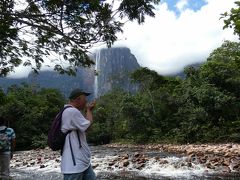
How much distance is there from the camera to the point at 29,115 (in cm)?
3562

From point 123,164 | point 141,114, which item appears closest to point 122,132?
point 141,114

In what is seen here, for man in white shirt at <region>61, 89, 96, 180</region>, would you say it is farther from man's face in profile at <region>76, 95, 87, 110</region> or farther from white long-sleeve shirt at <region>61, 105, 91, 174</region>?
man's face in profile at <region>76, 95, 87, 110</region>

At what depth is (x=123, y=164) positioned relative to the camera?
1250cm

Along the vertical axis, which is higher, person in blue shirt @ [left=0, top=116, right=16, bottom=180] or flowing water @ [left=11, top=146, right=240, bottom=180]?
person in blue shirt @ [left=0, top=116, right=16, bottom=180]

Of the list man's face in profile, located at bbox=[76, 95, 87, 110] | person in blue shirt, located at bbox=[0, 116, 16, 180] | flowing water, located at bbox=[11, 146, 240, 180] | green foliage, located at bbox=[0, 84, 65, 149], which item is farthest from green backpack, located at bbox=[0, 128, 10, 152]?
green foliage, located at bbox=[0, 84, 65, 149]

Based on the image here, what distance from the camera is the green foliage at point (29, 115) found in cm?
Result: 3434

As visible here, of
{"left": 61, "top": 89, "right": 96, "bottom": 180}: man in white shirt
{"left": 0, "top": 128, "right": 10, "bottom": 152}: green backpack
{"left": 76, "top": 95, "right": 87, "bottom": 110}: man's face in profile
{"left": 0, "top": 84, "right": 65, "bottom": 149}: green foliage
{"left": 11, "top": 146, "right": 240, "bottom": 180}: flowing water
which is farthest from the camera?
{"left": 0, "top": 84, "right": 65, "bottom": 149}: green foliage

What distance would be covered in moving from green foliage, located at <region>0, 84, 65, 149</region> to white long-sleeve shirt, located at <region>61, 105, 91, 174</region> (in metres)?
28.9

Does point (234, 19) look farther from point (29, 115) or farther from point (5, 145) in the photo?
point (29, 115)

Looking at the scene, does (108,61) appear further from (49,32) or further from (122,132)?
(49,32)

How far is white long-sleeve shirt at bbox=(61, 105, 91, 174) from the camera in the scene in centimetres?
365

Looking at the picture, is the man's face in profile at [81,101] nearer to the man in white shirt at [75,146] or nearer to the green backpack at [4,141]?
the man in white shirt at [75,146]

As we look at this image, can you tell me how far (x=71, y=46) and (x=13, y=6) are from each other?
35.1 inches

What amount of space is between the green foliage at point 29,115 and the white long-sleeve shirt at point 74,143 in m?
28.9
